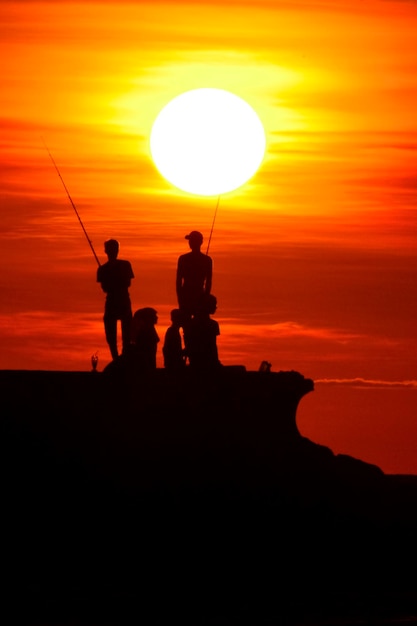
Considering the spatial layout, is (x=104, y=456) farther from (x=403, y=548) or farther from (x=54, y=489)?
(x=403, y=548)

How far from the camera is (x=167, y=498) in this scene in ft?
195

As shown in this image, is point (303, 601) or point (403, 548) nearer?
point (303, 601)

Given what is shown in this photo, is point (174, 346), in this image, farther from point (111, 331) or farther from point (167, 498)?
point (167, 498)

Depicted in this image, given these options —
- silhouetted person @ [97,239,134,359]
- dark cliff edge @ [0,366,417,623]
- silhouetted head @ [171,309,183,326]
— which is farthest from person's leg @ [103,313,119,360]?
silhouetted head @ [171,309,183,326]

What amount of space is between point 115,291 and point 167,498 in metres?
4.34

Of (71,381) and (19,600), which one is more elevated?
(71,381)

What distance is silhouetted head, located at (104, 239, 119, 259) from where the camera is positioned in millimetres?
56812

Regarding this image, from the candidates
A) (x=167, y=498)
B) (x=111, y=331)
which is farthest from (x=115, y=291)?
(x=167, y=498)

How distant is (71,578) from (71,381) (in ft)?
11.1

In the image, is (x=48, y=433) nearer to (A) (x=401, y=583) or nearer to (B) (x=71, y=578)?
(B) (x=71, y=578)

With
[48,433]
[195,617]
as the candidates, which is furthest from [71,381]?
[195,617]

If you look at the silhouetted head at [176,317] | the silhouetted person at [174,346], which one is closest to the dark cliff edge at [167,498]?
the silhouetted person at [174,346]

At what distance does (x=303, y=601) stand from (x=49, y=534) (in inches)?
180

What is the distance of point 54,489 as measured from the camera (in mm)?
59062
